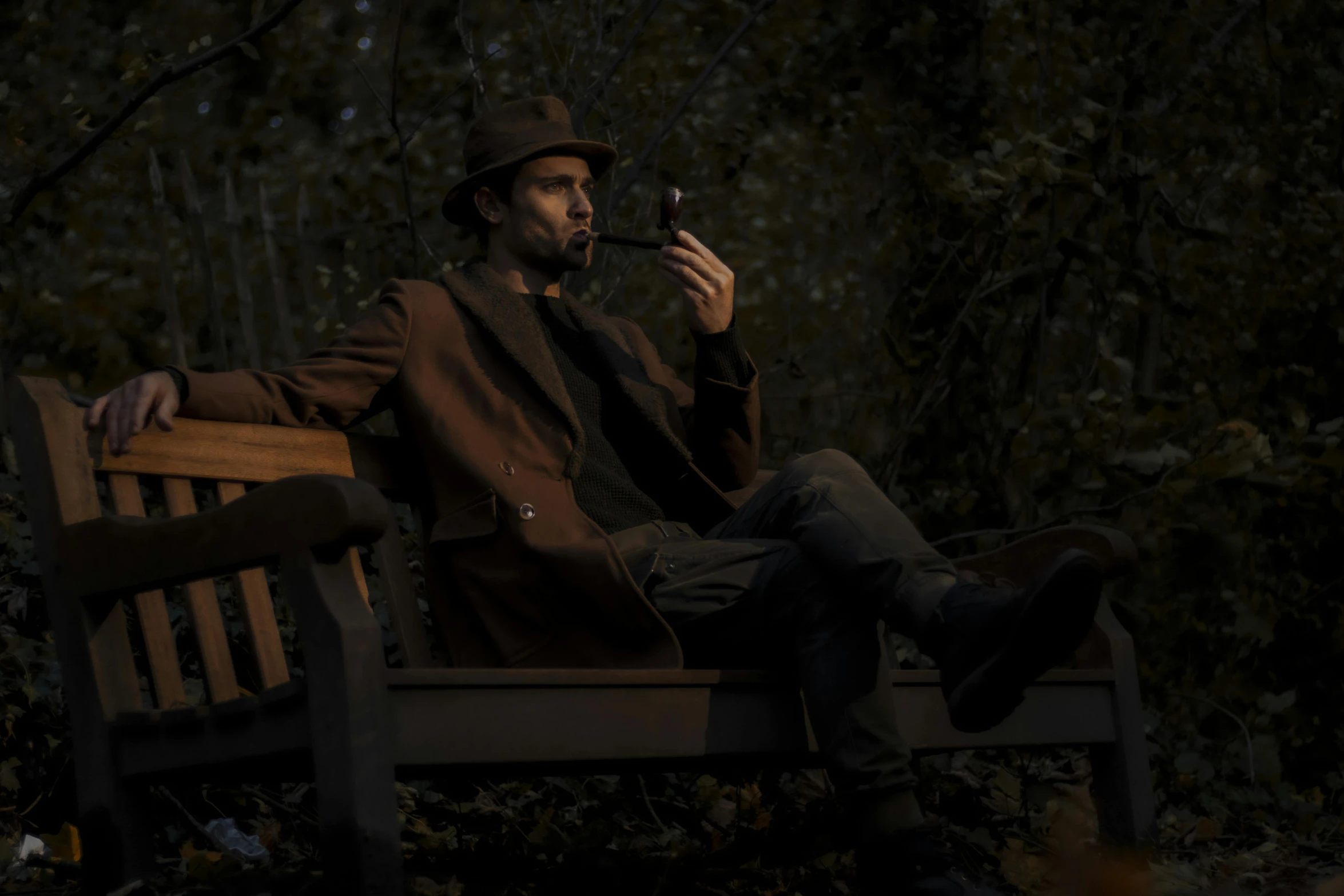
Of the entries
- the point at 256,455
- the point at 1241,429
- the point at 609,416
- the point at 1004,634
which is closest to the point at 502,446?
the point at 609,416

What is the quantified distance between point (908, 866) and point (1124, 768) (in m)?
1.03

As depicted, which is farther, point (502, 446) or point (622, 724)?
point (502, 446)

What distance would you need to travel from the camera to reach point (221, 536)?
2248 mm

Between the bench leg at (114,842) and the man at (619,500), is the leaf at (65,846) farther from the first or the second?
the man at (619,500)

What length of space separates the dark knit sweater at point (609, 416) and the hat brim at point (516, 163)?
255 mm

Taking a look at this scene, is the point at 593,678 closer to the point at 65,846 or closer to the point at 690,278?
the point at 690,278

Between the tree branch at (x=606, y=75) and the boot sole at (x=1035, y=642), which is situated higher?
the tree branch at (x=606, y=75)

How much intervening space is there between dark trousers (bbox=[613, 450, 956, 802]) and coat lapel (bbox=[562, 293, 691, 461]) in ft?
1.13

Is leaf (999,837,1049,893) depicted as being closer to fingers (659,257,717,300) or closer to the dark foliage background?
the dark foliage background

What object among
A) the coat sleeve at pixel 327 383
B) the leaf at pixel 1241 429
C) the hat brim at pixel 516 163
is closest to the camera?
the coat sleeve at pixel 327 383

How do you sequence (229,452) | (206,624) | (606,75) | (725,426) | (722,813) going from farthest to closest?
(606,75)
(722,813)
(725,426)
(229,452)
(206,624)

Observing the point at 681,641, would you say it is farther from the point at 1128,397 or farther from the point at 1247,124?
the point at 1247,124

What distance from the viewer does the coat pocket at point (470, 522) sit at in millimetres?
2852

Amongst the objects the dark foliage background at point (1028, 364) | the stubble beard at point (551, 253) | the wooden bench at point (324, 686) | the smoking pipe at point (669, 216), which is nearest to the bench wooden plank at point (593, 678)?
the wooden bench at point (324, 686)
